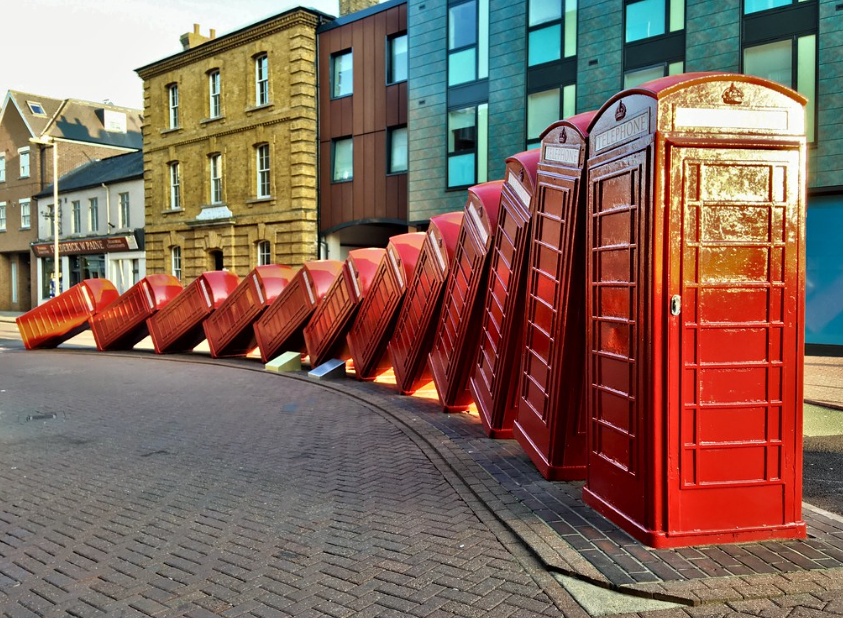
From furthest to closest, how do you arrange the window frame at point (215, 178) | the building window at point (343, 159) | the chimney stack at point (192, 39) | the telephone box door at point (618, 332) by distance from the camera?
the chimney stack at point (192, 39) < the window frame at point (215, 178) < the building window at point (343, 159) < the telephone box door at point (618, 332)

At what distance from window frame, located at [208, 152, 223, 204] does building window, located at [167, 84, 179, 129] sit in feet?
9.65

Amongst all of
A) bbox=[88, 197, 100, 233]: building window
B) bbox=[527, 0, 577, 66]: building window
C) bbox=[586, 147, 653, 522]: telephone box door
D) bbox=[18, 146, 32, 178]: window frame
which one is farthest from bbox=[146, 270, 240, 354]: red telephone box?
bbox=[18, 146, 32, 178]: window frame

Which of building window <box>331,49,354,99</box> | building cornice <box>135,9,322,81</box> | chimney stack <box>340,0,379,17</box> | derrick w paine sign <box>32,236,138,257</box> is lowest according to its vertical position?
derrick w paine sign <box>32,236,138,257</box>

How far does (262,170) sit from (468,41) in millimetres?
9830

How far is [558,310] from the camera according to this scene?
573 cm

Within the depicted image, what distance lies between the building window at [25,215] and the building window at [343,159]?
2463cm

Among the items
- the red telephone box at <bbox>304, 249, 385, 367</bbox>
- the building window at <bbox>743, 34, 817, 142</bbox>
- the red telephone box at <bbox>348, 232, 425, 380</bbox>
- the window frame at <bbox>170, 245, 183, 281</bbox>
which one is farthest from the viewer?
the window frame at <bbox>170, 245, 183, 281</bbox>

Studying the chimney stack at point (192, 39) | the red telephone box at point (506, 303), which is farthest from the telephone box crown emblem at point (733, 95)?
the chimney stack at point (192, 39)

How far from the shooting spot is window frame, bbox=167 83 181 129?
1187 inches

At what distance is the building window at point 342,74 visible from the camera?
24062 mm

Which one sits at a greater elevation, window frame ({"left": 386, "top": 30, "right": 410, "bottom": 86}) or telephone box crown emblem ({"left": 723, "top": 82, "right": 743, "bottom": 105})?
window frame ({"left": 386, "top": 30, "right": 410, "bottom": 86})

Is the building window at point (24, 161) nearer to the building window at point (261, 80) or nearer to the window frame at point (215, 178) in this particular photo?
the window frame at point (215, 178)

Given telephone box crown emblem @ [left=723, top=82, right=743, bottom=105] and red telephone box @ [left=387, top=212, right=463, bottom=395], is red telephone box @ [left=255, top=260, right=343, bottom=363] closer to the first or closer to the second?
red telephone box @ [left=387, top=212, right=463, bottom=395]

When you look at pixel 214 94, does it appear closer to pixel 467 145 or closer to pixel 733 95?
pixel 467 145
